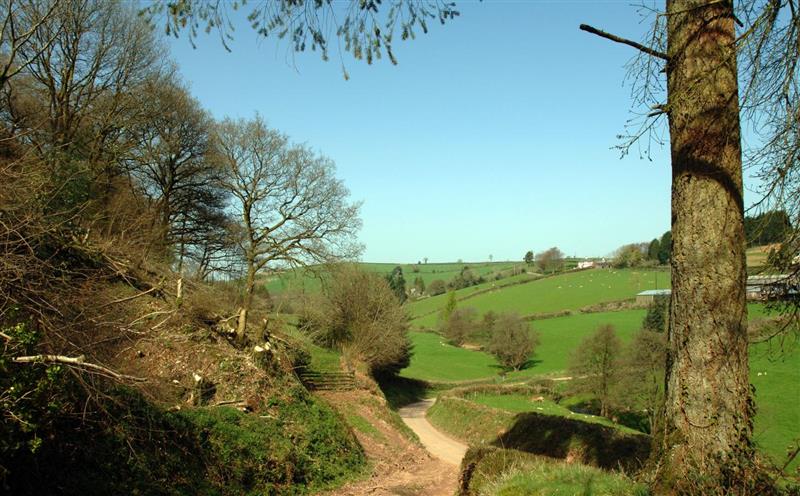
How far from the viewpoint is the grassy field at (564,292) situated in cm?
6938

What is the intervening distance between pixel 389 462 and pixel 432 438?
12639 millimetres

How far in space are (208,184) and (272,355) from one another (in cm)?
1409

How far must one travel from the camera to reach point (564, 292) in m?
75.9

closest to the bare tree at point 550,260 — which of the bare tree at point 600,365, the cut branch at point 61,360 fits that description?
the bare tree at point 600,365

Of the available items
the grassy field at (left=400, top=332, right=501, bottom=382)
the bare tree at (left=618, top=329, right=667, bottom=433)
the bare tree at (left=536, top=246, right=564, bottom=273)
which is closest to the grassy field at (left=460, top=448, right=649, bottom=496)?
the bare tree at (left=618, top=329, right=667, bottom=433)

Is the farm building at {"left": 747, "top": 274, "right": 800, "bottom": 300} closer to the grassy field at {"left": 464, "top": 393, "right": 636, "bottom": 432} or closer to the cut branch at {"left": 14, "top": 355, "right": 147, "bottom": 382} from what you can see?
Result: the cut branch at {"left": 14, "top": 355, "right": 147, "bottom": 382}

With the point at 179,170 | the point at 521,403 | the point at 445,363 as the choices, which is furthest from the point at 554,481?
the point at 445,363

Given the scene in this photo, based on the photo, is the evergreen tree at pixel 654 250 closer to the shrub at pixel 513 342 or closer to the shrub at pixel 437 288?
the shrub at pixel 513 342

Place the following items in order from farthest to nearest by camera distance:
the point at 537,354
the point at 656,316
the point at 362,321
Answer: the point at 537,354, the point at 656,316, the point at 362,321

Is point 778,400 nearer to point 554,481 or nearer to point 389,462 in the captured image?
point 389,462

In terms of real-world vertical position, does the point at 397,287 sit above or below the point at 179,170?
below

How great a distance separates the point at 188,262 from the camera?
25.5 meters

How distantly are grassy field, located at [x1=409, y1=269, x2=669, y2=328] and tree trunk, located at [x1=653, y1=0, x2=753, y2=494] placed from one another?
65.2m

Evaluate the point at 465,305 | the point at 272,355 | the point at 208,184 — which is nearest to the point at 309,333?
the point at 208,184
